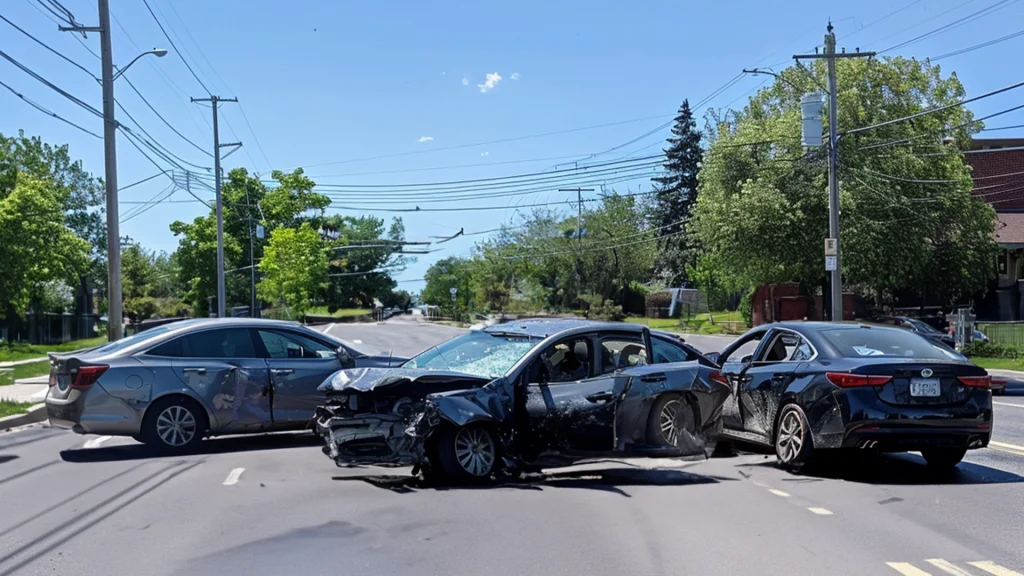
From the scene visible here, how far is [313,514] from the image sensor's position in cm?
750

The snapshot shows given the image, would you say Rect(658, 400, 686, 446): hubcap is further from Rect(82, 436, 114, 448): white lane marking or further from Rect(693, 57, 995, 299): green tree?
Rect(693, 57, 995, 299): green tree

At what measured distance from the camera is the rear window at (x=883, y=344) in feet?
30.1

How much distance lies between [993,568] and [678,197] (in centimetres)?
6199

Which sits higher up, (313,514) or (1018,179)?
(1018,179)

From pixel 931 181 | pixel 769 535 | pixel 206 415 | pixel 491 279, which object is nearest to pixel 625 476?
pixel 769 535

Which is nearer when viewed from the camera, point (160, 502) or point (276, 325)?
point (160, 502)

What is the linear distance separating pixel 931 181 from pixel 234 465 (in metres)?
36.7

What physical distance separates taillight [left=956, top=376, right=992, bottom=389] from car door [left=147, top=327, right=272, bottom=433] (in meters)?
7.57

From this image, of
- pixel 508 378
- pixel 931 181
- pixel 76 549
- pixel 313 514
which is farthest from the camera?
pixel 931 181

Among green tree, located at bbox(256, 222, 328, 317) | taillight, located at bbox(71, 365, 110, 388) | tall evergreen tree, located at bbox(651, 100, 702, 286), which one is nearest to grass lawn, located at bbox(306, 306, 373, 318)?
A: green tree, located at bbox(256, 222, 328, 317)

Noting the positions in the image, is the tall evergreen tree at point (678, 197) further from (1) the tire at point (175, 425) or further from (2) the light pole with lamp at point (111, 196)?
(1) the tire at point (175, 425)

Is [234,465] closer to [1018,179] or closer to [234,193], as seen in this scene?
[1018,179]

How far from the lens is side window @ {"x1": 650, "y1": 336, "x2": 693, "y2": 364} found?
10.5 meters

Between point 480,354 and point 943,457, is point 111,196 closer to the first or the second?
point 480,354
